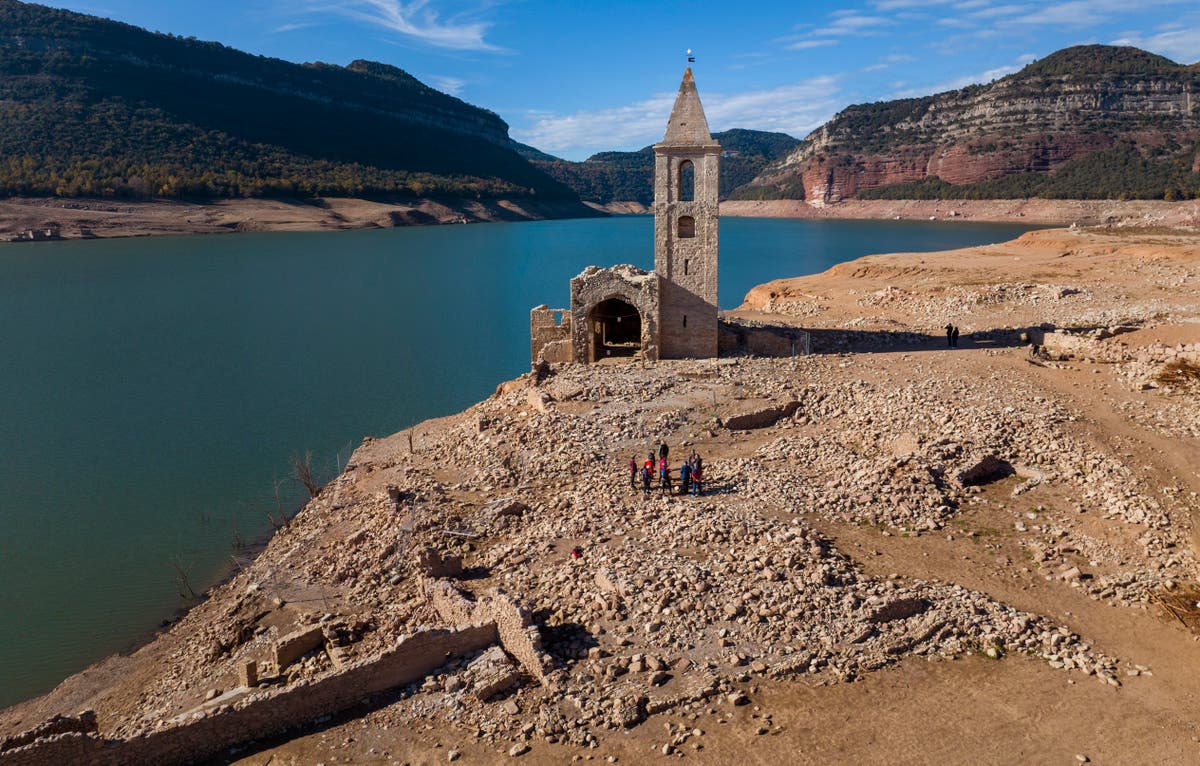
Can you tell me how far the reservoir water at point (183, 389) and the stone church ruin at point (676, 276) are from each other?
805 cm

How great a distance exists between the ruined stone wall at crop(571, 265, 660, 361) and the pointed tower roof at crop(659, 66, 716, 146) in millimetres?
4665

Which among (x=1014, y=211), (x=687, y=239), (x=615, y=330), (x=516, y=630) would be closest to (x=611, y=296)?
(x=687, y=239)

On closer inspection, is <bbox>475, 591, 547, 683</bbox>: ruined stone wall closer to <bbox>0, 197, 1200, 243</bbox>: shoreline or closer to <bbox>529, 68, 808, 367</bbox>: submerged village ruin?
<bbox>529, 68, 808, 367</bbox>: submerged village ruin

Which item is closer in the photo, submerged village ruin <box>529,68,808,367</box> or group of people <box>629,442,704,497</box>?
group of people <box>629,442,704,497</box>

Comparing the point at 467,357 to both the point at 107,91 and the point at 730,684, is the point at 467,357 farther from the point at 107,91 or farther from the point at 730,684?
the point at 107,91

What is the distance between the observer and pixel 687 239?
1020 inches

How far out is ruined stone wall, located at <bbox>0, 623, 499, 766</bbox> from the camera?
9000 mm

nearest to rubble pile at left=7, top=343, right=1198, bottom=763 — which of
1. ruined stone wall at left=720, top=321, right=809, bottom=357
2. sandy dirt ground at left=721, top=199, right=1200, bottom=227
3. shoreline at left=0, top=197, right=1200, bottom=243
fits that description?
ruined stone wall at left=720, top=321, right=809, bottom=357

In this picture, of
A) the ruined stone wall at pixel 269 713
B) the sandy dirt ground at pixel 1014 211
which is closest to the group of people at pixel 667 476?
the ruined stone wall at pixel 269 713

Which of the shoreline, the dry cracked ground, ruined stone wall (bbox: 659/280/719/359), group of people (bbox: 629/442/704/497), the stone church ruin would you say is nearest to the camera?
the dry cracked ground

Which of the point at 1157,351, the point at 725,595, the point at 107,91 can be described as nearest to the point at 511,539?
the point at 725,595

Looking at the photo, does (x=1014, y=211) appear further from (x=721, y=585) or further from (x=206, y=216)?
(x=721, y=585)

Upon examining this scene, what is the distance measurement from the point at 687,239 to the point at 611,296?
3273mm

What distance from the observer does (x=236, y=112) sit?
143 metres
